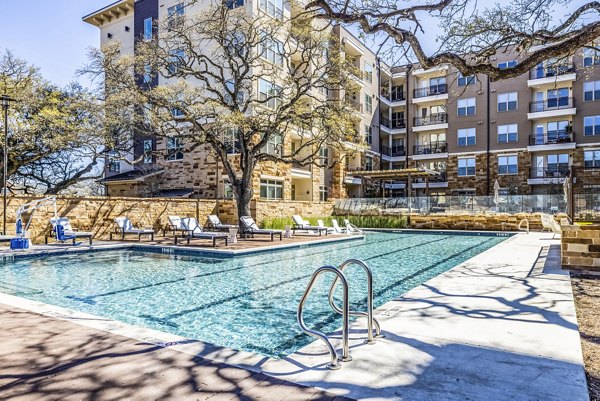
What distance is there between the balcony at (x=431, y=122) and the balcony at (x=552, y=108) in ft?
21.1

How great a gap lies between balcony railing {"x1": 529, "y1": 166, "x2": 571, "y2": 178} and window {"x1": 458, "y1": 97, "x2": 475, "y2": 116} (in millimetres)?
6780

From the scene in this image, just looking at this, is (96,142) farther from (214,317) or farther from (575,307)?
(575,307)

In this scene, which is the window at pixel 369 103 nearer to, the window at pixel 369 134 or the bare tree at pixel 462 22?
the window at pixel 369 134

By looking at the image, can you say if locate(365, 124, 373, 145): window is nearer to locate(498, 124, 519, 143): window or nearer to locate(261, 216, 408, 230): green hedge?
locate(498, 124, 519, 143): window

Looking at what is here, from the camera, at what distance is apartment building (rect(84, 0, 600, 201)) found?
85.4 ft

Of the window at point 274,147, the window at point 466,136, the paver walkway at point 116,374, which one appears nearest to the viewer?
the paver walkway at point 116,374

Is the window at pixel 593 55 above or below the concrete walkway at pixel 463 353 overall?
above

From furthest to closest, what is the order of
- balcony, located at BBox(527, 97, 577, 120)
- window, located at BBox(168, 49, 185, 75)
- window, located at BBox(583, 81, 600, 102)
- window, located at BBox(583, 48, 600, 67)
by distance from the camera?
balcony, located at BBox(527, 97, 577, 120) → window, located at BBox(583, 81, 600, 102) → window, located at BBox(168, 49, 185, 75) → window, located at BBox(583, 48, 600, 67)

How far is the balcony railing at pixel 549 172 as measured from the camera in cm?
3034

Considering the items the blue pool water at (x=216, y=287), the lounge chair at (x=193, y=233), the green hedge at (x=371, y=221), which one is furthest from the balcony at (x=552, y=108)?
the lounge chair at (x=193, y=233)

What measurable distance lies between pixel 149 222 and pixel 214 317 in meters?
13.8

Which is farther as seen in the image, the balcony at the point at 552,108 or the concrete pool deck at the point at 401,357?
the balcony at the point at 552,108

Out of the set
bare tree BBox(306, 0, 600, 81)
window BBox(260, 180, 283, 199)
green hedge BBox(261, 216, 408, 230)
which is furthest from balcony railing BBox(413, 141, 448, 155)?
bare tree BBox(306, 0, 600, 81)

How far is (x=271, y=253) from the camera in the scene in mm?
13133
